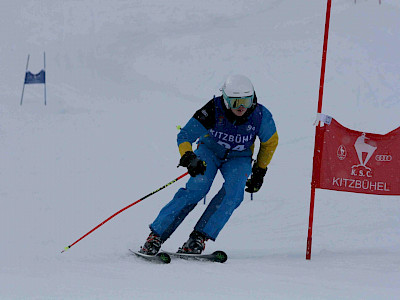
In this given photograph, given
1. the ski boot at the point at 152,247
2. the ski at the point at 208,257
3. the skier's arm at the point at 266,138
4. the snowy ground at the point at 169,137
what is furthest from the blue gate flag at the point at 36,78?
the ski at the point at 208,257

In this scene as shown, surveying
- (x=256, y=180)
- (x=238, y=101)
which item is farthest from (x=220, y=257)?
(x=238, y=101)

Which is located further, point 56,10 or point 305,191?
point 56,10

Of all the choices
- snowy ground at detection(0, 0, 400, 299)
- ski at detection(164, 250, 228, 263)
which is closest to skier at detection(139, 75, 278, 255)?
ski at detection(164, 250, 228, 263)

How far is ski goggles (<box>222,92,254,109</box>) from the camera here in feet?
14.9

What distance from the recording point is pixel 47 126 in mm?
11797

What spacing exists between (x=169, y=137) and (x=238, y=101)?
6573mm

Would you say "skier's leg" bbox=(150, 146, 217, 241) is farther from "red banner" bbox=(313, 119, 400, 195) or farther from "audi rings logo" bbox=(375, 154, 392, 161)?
"audi rings logo" bbox=(375, 154, 392, 161)

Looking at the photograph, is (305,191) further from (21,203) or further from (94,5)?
(94,5)

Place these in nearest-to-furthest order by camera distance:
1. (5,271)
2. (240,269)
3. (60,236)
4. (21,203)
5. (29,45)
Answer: (5,271)
(240,269)
(60,236)
(21,203)
(29,45)

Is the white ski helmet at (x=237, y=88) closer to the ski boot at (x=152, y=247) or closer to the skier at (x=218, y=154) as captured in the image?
the skier at (x=218, y=154)

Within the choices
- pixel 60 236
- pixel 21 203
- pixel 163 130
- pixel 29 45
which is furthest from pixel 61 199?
pixel 29 45

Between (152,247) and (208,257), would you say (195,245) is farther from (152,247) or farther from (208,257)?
(152,247)

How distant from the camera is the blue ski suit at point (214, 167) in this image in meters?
4.70

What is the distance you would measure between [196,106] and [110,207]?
6.95 m
